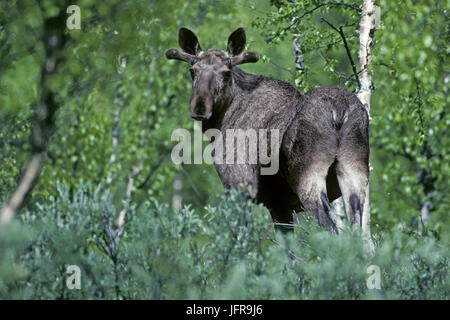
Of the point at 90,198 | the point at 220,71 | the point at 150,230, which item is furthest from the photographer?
the point at 220,71

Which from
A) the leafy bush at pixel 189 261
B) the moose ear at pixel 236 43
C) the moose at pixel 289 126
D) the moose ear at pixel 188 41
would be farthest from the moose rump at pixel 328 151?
the moose ear at pixel 188 41

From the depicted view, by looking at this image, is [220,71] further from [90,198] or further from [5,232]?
[5,232]

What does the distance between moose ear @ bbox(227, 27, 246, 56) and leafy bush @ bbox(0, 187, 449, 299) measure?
7.88ft

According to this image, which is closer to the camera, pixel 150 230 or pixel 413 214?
pixel 150 230

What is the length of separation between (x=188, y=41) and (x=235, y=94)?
0.89 metres

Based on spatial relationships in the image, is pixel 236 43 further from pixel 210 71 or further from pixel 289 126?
pixel 289 126

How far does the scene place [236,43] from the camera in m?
7.47

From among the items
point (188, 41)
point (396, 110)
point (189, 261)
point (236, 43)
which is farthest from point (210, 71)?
point (396, 110)

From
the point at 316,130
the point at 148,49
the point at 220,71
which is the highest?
the point at 148,49

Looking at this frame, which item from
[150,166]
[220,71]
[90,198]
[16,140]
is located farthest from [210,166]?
[90,198]

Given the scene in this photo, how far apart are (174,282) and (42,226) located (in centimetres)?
121

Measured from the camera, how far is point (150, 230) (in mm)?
5086

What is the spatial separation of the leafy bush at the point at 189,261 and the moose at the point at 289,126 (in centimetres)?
77

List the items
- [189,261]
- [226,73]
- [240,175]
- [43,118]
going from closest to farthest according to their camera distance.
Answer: [43,118] → [189,261] → [240,175] → [226,73]
